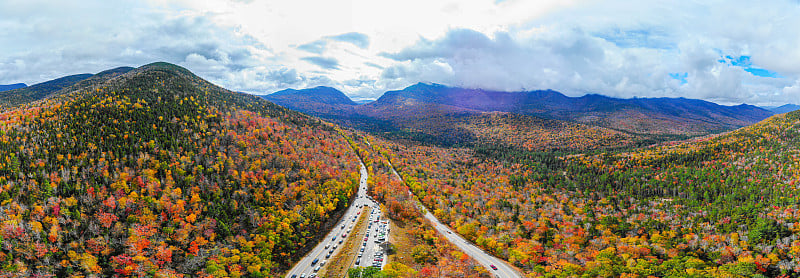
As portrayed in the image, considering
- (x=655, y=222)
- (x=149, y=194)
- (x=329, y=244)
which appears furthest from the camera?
(x=655, y=222)

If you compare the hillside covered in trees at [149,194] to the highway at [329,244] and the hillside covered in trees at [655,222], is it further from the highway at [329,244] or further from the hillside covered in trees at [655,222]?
the hillside covered in trees at [655,222]

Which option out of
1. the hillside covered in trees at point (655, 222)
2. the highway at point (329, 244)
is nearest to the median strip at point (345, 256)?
the highway at point (329, 244)

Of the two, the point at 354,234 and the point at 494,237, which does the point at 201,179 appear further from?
the point at 494,237

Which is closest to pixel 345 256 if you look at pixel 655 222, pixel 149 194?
pixel 149 194

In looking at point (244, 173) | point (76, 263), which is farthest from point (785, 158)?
point (76, 263)

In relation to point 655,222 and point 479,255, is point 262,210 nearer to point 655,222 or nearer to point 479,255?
point 479,255

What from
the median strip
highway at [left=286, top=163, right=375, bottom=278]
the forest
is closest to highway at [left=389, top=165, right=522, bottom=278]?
the forest
